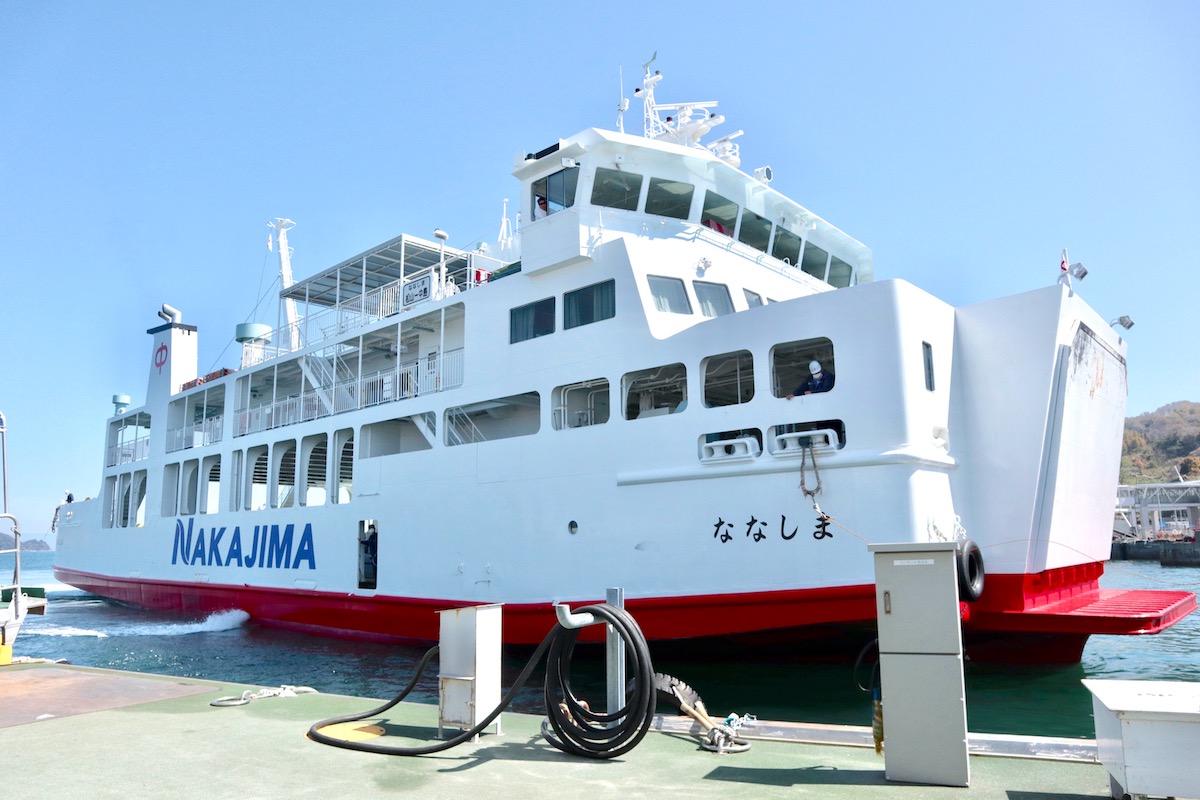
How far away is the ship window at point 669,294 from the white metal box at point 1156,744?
7424mm

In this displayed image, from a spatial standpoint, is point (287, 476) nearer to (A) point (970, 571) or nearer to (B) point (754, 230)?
(B) point (754, 230)

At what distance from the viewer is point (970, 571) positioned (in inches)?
320

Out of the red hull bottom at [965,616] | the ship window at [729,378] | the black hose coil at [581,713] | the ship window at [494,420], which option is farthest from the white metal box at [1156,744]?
the ship window at [494,420]

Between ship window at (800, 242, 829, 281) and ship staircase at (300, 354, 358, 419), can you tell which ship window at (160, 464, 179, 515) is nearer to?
ship staircase at (300, 354, 358, 419)

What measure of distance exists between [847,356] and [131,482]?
20771mm

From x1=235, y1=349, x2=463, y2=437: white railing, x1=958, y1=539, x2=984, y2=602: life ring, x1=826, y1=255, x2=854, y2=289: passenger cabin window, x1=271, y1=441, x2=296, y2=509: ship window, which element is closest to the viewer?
x1=958, y1=539, x2=984, y2=602: life ring

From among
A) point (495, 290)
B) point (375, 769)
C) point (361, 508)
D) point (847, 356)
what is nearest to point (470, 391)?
point (495, 290)

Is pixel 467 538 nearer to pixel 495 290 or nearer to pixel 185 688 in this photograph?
pixel 495 290

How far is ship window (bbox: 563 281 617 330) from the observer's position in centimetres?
1042

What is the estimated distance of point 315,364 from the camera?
16.6m

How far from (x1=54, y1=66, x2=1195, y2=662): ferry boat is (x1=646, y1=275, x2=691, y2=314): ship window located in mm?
29

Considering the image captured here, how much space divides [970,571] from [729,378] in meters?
3.39

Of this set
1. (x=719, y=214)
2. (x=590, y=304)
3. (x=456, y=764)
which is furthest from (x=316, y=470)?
(x=456, y=764)

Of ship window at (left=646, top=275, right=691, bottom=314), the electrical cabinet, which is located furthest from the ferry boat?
the electrical cabinet
